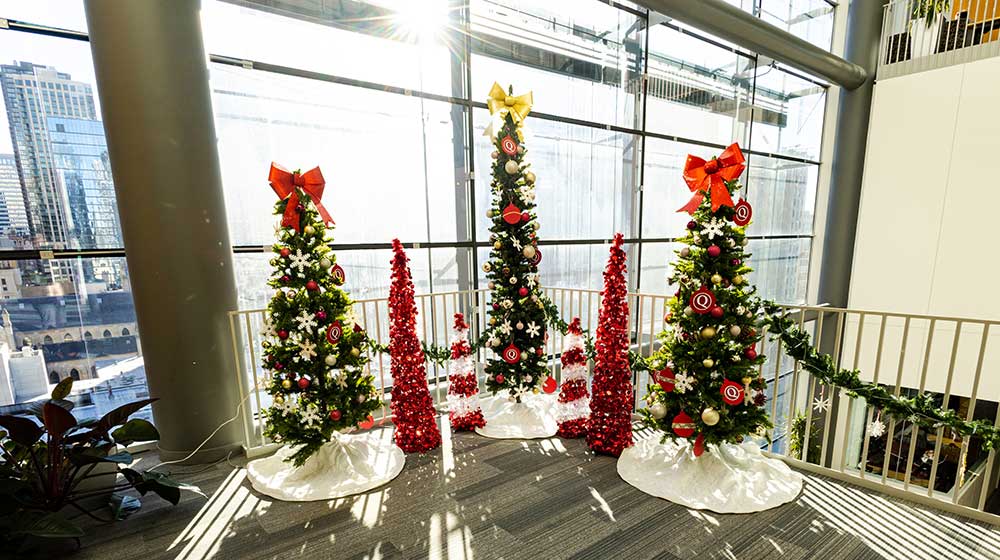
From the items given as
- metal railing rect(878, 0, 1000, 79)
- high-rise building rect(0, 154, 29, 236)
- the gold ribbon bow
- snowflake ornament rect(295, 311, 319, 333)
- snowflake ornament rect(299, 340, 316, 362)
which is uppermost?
metal railing rect(878, 0, 1000, 79)

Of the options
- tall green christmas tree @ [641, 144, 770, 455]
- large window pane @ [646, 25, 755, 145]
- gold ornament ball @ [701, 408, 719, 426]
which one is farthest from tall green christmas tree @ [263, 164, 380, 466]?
large window pane @ [646, 25, 755, 145]

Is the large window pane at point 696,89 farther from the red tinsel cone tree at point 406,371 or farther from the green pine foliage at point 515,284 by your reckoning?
the red tinsel cone tree at point 406,371

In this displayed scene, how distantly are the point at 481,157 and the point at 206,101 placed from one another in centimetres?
220

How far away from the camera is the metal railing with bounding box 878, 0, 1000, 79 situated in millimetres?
4992

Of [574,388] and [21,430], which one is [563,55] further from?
[21,430]

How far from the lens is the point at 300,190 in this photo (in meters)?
2.34

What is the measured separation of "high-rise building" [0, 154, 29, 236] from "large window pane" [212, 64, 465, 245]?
1.06 meters

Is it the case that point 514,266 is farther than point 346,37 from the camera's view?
No

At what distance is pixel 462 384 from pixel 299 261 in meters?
1.48

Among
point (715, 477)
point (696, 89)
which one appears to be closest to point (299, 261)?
point (715, 477)

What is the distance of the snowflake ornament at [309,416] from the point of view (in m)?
2.38

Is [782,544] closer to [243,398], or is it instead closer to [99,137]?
[243,398]

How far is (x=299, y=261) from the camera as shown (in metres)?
2.33

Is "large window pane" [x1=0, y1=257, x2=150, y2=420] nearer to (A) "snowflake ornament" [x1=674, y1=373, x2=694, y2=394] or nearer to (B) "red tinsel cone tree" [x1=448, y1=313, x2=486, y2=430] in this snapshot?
(B) "red tinsel cone tree" [x1=448, y1=313, x2=486, y2=430]
